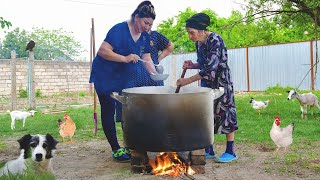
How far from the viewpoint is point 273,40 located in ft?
89.8

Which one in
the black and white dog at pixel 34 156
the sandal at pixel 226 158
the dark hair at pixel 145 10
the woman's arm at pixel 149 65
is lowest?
the sandal at pixel 226 158

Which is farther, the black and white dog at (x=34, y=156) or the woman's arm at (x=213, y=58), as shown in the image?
the woman's arm at (x=213, y=58)

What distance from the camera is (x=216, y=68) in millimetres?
4035

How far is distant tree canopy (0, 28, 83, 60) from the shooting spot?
1784 inches

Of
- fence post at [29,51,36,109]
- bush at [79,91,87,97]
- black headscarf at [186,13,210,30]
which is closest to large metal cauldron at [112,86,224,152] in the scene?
black headscarf at [186,13,210,30]

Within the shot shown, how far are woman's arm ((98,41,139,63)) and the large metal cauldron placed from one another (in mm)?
596

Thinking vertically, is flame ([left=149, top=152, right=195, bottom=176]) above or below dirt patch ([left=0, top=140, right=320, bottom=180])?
above

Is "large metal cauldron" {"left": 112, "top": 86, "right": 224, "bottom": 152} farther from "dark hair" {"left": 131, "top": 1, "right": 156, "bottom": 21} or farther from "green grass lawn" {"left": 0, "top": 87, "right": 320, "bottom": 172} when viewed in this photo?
"green grass lawn" {"left": 0, "top": 87, "right": 320, "bottom": 172}

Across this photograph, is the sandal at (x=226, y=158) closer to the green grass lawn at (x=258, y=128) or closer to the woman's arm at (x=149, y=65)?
the green grass lawn at (x=258, y=128)

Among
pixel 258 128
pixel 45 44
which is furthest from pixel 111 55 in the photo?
pixel 45 44

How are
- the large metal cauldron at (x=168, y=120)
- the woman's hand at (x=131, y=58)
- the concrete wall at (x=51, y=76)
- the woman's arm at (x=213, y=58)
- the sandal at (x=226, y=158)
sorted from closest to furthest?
the large metal cauldron at (x=168, y=120) → the woman's hand at (x=131, y=58) → the woman's arm at (x=213, y=58) → the sandal at (x=226, y=158) → the concrete wall at (x=51, y=76)

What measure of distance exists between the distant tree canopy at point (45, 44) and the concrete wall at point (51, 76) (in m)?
25.2

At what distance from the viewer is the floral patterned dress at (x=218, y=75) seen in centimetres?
404

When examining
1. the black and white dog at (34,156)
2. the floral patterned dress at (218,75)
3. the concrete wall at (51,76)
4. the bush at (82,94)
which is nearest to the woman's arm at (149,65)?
the floral patterned dress at (218,75)
